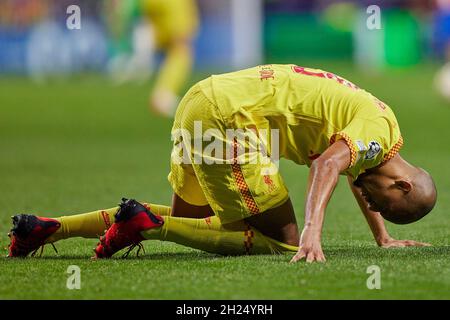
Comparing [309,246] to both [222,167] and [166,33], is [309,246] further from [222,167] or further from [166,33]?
[166,33]

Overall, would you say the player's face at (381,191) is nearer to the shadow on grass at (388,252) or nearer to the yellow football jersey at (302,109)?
the yellow football jersey at (302,109)

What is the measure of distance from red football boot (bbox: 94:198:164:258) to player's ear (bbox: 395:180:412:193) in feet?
4.71

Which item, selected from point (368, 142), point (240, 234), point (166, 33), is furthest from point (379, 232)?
point (166, 33)

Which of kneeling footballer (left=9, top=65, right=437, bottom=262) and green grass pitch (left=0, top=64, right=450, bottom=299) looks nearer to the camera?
green grass pitch (left=0, top=64, right=450, bottom=299)

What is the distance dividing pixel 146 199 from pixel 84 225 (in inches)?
135

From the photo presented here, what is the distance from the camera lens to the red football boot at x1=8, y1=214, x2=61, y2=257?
6.45 m

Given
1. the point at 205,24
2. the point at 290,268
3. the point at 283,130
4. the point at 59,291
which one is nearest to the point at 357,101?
the point at 283,130

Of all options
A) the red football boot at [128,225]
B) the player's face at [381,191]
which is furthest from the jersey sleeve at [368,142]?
the red football boot at [128,225]

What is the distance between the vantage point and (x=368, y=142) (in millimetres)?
5871

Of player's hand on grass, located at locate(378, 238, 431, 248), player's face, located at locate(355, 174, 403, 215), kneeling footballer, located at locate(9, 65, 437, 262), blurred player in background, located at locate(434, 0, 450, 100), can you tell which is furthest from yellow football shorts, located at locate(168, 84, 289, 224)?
blurred player in background, located at locate(434, 0, 450, 100)

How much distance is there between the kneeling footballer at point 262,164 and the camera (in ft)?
20.1

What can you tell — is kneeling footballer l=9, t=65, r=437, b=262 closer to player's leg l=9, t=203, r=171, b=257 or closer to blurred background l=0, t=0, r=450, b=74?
player's leg l=9, t=203, r=171, b=257
